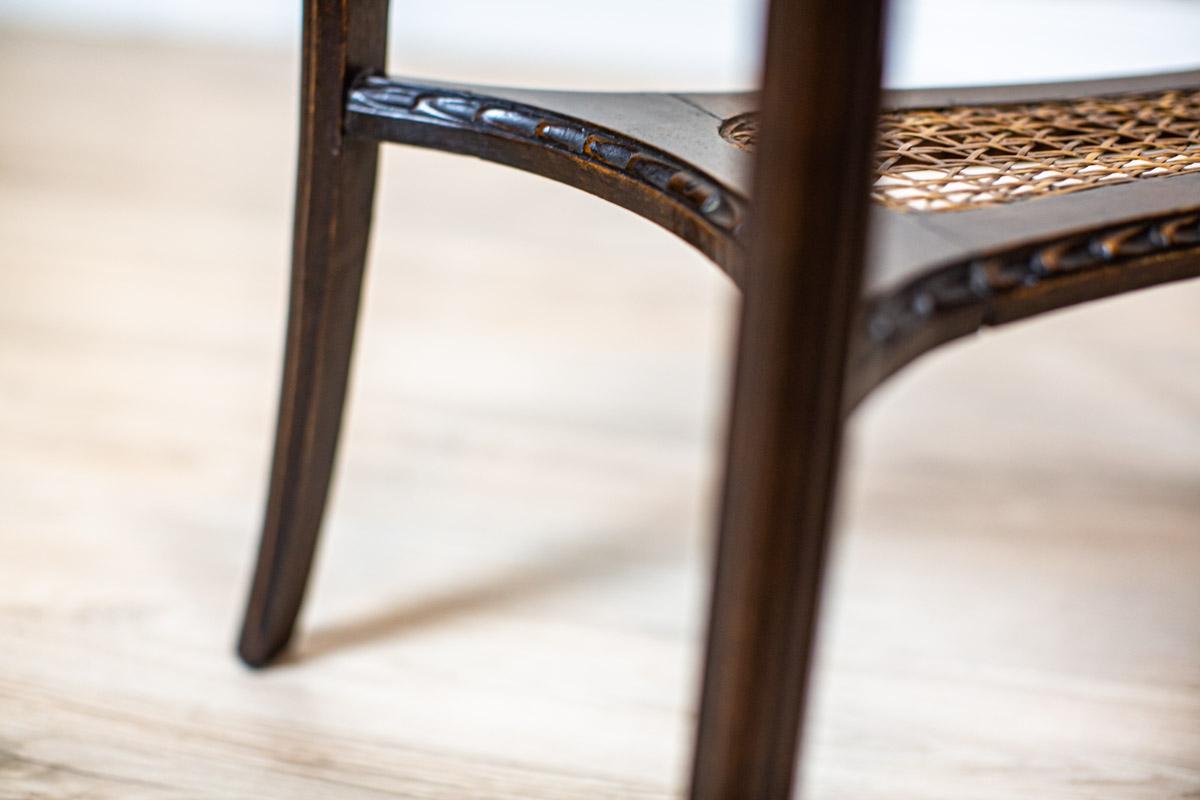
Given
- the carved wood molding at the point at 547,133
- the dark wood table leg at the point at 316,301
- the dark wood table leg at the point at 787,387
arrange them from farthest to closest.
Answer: the dark wood table leg at the point at 316,301
the carved wood molding at the point at 547,133
the dark wood table leg at the point at 787,387

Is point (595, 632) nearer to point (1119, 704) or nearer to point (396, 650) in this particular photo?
point (396, 650)

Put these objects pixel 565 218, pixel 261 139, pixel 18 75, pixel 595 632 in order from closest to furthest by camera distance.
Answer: pixel 595 632, pixel 565 218, pixel 261 139, pixel 18 75

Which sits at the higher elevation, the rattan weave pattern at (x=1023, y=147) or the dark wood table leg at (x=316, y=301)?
the rattan weave pattern at (x=1023, y=147)

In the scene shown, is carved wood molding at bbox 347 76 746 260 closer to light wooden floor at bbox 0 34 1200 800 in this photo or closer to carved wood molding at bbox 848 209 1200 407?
carved wood molding at bbox 848 209 1200 407

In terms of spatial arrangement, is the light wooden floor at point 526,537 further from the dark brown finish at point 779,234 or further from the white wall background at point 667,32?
the white wall background at point 667,32

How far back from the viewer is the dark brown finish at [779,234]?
14.3 inches

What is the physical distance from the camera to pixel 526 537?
0.93 meters

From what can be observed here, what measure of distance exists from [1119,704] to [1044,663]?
5cm

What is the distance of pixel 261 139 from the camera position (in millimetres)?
1854

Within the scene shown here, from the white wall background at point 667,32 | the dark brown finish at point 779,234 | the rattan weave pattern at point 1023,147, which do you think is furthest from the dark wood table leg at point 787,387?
the white wall background at point 667,32

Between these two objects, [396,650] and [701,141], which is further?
[396,650]

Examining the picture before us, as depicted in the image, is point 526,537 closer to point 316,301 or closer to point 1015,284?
point 316,301

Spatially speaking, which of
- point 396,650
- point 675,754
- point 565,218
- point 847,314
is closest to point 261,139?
point 565,218

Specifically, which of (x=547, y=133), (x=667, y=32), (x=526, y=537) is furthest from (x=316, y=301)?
(x=667, y=32)
